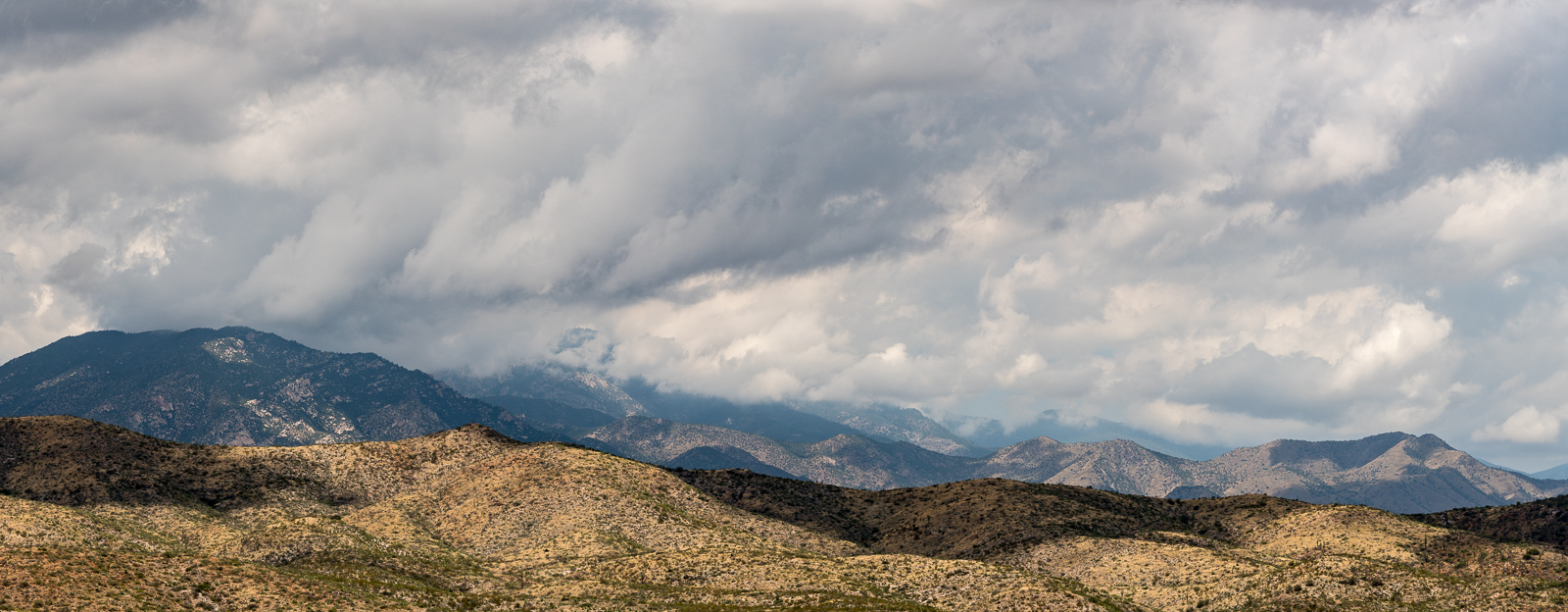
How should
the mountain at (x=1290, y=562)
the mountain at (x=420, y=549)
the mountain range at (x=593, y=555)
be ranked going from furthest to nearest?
the mountain at (x=1290, y=562) → the mountain range at (x=593, y=555) → the mountain at (x=420, y=549)

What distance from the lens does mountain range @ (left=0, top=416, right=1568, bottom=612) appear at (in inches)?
4129

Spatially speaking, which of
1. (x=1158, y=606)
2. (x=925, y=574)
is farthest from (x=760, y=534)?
(x=1158, y=606)

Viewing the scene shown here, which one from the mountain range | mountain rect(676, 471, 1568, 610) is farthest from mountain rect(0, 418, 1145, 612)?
mountain rect(676, 471, 1568, 610)

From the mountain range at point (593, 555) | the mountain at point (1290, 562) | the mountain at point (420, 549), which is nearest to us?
the mountain at point (420, 549)

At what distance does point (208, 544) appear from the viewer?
495 ft

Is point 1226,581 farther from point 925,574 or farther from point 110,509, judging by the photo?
point 110,509

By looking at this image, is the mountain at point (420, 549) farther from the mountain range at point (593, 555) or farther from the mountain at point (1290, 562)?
the mountain at point (1290, 562)

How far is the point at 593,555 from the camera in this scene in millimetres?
157625

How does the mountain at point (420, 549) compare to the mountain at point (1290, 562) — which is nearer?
the mountain at point (420, 549)

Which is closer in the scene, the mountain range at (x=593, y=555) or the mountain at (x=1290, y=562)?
the mountain range at (x=593, y=555)

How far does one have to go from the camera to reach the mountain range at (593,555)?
344 feet

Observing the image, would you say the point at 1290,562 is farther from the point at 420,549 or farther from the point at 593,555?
the point at 420,549

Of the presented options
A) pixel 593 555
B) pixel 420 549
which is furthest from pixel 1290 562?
pixel 420 549

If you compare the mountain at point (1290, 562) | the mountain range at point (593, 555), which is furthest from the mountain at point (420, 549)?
the mountain at point (1290, 562)
